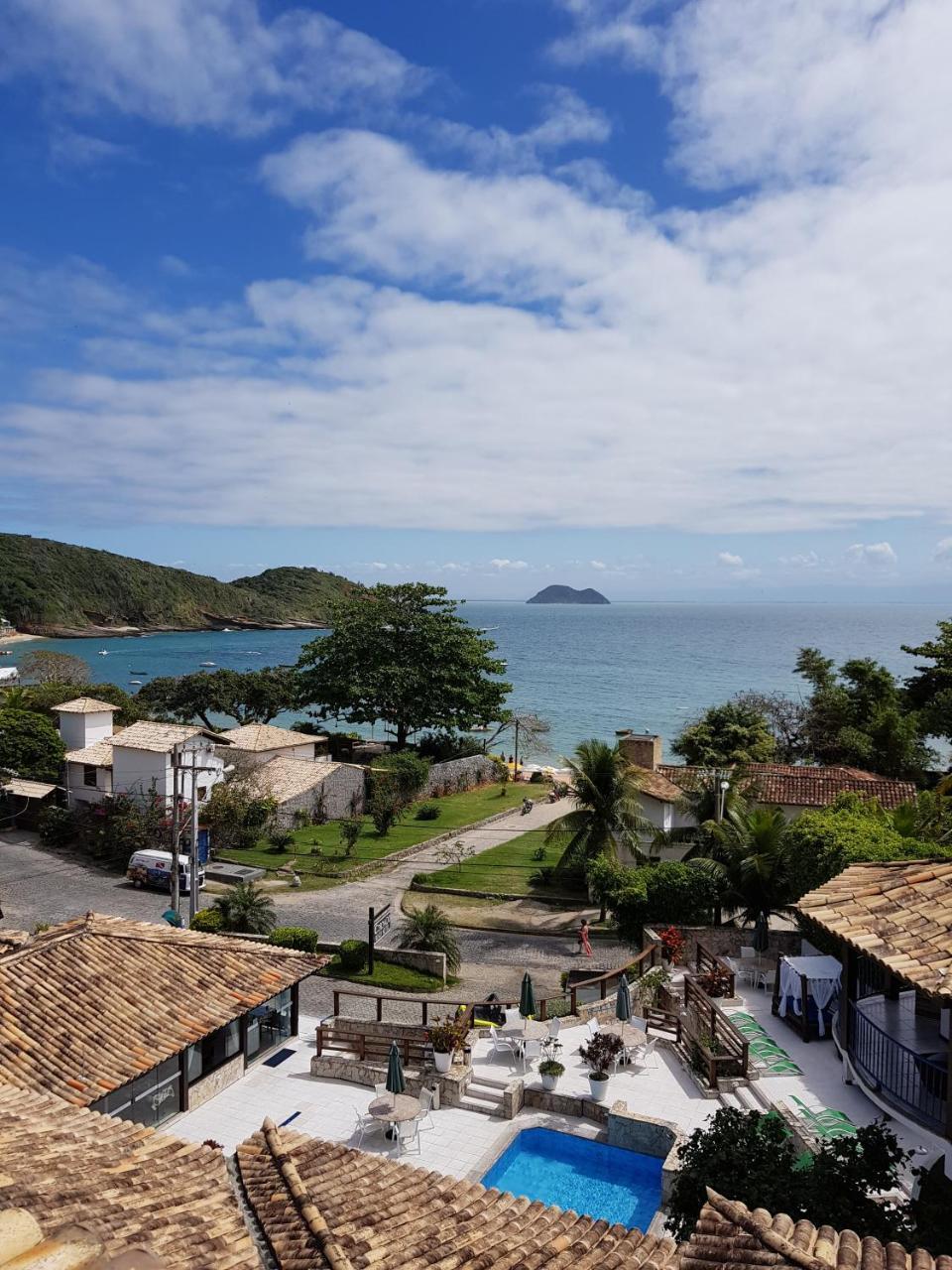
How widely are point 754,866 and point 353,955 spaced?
38.6 ft

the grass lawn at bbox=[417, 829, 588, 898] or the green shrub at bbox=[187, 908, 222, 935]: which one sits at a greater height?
the green shrub at bbox=[187, 908, 222, 935]

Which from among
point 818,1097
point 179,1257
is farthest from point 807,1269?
point 818,1097

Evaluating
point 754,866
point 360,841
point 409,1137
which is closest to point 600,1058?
point 409,1137

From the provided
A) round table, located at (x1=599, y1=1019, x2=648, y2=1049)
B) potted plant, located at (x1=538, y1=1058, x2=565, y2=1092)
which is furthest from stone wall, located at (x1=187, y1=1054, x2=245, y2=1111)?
round table, located at (x1=599, y1=1019, x2=648, y2=1049)

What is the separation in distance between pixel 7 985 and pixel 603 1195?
37.3 ft

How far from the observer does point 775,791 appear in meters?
35.2

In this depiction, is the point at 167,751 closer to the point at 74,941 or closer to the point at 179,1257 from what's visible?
the point at 74,941

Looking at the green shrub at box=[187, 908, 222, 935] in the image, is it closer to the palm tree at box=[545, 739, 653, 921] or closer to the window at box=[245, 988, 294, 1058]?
the window at box=[245, 988, 294, 1058]

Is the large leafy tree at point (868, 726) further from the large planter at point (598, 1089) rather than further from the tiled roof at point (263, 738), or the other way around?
the large planter at point (598, 1089)

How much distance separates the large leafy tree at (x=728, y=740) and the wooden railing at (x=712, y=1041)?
3018 centimetres

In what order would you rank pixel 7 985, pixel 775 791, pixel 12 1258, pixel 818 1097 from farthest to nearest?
pixel 775 791, pixel 7 985, pixel 818 1097, pixel 12 1258

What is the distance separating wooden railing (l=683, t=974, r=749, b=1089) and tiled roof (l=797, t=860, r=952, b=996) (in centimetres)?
408

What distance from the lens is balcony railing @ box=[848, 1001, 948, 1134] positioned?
11.8 metres

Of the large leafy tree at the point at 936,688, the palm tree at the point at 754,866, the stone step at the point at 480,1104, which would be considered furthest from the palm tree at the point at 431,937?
the large leafy tree at the point at 936,688
